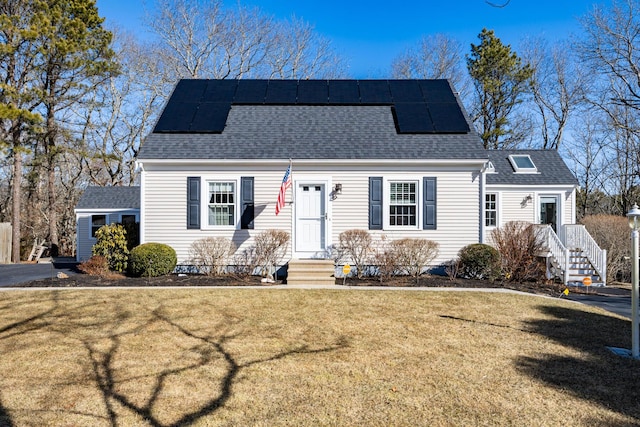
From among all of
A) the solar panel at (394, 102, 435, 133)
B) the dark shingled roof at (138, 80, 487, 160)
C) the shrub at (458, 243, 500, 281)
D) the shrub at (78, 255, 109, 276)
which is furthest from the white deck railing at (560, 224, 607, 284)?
the shrub at (78, 255, 109, 276)

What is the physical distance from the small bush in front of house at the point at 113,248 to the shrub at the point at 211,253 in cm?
193

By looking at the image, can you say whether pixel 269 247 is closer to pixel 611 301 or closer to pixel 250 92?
pixel 250 92

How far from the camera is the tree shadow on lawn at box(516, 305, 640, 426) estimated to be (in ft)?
13.0

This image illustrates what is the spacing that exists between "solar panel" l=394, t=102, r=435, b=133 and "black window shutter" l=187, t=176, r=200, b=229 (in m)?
6.32

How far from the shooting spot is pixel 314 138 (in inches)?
480

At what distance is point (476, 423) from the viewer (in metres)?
3.42

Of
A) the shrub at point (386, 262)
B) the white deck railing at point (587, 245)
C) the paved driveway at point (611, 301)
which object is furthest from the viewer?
the white deck railing at point (587, 245)

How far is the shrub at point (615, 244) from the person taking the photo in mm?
12570

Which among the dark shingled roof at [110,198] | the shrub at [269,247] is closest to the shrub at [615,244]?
the shrub at [269,247]

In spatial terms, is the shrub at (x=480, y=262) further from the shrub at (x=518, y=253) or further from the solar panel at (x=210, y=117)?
the solar panel at (x=210, y=117)

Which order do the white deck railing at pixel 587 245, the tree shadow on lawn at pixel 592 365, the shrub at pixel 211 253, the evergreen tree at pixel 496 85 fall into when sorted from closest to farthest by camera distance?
the tree shadow on lawn at pixel 592 365 → the shrub at pixel 211 253 → the white deck railing at pixel 587 245 → the evergreen tree at pixel 496 85

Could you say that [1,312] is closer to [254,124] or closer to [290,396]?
[290,396]

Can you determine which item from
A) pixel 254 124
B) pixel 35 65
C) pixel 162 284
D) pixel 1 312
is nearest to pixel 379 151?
pixel 254 124

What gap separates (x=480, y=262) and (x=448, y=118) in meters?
4.83
